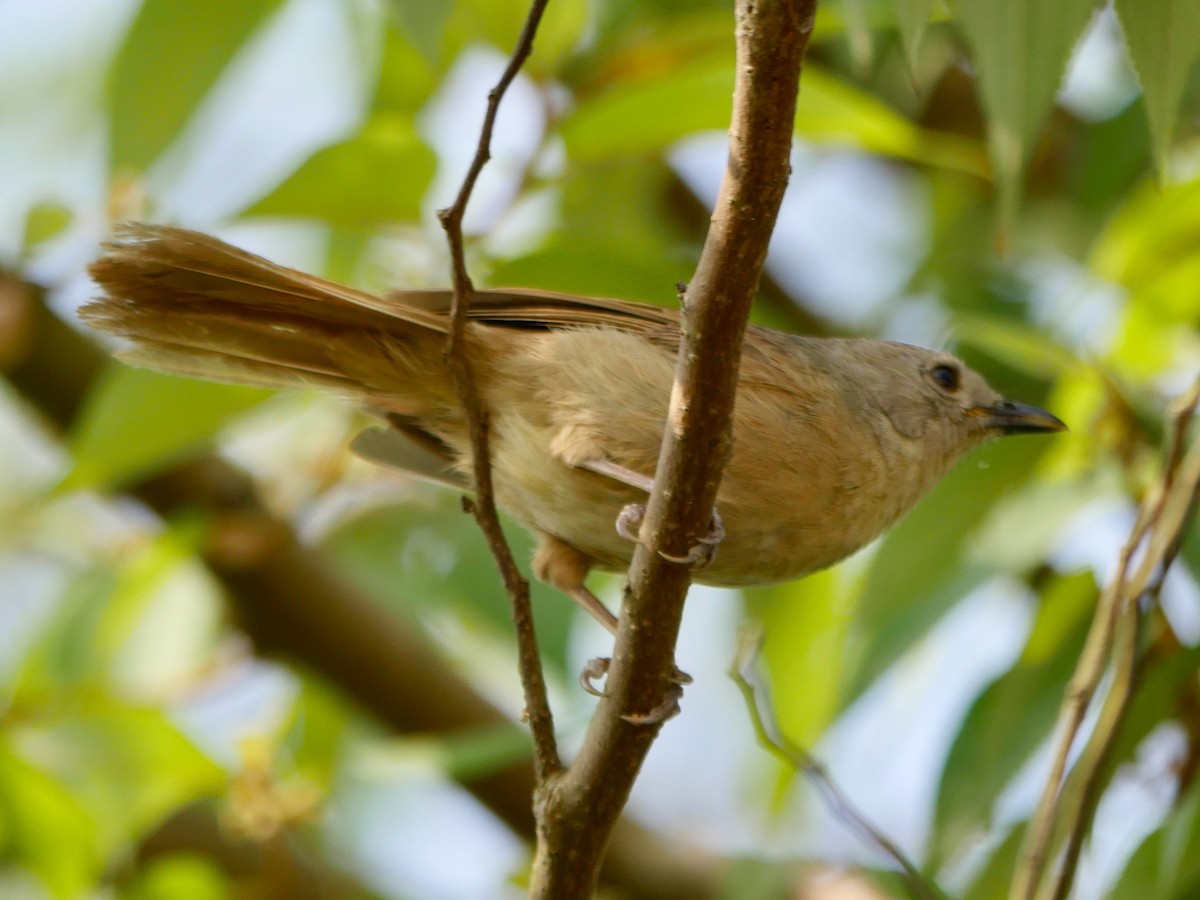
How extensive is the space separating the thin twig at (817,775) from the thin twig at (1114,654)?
228 millimetres

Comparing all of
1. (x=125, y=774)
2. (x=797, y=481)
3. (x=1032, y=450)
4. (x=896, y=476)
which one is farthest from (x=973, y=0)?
(x=125, y=774)

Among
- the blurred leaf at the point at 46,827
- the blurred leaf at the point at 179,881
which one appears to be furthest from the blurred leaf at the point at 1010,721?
the blurred leaf at the point at 179,881

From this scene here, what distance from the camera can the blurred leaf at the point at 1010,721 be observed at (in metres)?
3.85

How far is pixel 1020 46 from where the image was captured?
2537 mm

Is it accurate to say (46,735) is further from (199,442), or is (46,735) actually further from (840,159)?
(840,159)

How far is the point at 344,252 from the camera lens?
452cm


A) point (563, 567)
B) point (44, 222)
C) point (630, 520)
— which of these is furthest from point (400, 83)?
point (630, 520)

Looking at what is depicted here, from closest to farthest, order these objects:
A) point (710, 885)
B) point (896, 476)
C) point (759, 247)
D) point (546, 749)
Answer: point (759, 247), point (546, 749), point (896, 476), point (710, 885)

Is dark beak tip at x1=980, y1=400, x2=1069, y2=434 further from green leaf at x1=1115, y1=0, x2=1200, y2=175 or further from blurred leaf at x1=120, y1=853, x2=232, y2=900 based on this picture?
blurred leaf at x1=120, y1=853, x2=232, y2=900

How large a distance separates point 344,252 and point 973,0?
2521mm

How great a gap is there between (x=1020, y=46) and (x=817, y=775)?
5.92 ft

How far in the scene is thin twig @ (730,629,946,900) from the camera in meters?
3.26

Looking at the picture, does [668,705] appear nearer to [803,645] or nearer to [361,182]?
[361,182]

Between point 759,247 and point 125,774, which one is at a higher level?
point 759,247
